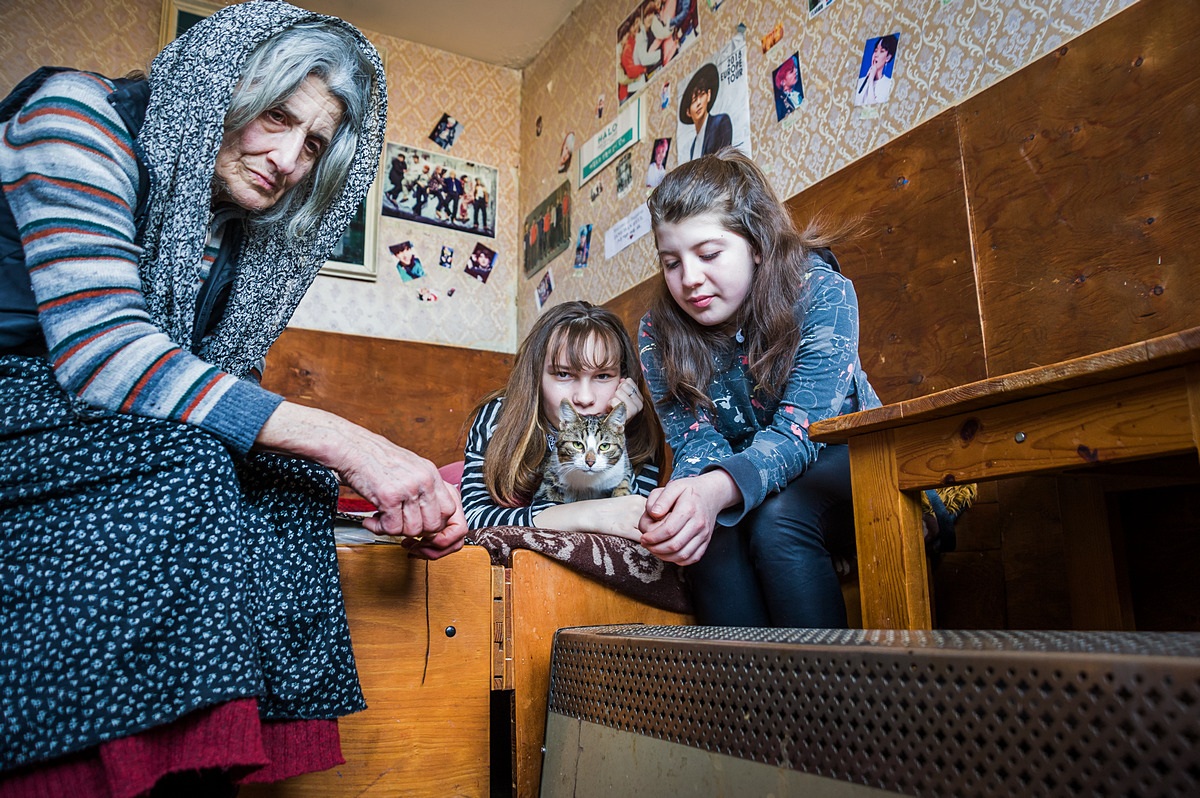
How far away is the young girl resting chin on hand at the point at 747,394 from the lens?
107 cm

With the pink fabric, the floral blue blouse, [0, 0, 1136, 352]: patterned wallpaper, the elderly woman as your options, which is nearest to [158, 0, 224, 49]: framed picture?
[0, 0, 1136, 352]: patterned wallpaper

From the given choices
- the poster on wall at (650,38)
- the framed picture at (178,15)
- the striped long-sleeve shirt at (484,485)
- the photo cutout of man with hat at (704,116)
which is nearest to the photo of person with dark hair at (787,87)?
the photo cutout of man with hat at (704,116)

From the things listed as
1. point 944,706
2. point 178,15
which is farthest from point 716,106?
point 178,15

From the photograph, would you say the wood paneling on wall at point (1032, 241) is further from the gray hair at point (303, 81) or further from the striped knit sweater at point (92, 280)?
the striped knit sweater at point (92, 280)

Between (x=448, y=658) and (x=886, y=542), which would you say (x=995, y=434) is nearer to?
(x=886, y=542)

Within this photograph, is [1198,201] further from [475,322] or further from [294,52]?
[475,322]

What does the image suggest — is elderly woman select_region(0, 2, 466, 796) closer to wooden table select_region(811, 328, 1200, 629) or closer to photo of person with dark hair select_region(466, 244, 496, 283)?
wooden table select_region(811, 328, 1200, 629)

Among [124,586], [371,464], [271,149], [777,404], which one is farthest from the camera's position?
[777,404]

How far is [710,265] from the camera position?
4.14ft

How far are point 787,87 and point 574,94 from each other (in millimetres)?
1281

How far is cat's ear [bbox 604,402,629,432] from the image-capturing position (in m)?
1.68

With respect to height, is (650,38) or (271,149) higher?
(650,38)

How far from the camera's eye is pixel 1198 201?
1107mm

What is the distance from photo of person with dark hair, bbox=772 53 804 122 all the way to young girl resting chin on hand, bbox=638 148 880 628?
0.59 metres
